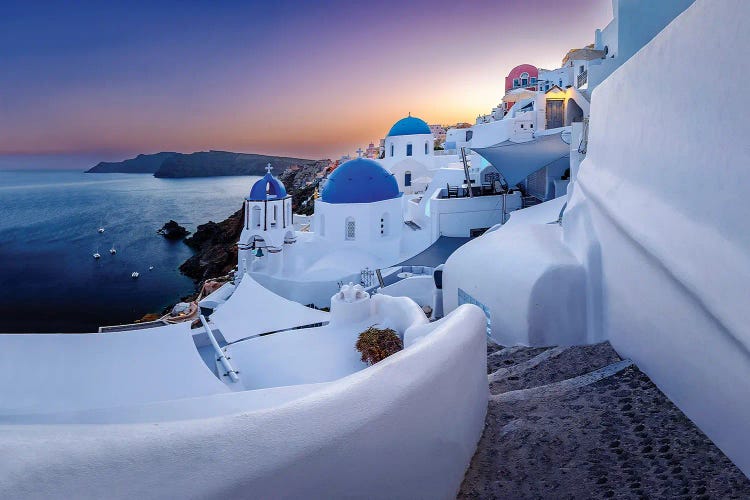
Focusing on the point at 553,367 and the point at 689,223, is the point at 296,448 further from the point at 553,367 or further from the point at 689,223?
the point at 553,367

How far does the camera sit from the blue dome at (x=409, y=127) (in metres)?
28.8

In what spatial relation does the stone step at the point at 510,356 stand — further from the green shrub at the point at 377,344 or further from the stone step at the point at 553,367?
the green shrub at the point at 377,344

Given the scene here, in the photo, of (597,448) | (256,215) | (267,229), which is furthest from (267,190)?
(597,448)

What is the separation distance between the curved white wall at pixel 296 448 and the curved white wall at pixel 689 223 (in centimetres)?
132

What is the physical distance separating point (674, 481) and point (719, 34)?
226cm

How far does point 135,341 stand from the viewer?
21.2 feet

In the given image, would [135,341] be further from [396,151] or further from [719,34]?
[396,151]

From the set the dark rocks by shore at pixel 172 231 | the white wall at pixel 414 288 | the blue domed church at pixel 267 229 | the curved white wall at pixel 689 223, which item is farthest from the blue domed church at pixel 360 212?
the dark rocks by shore at pixel 172 231

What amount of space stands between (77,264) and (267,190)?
1788 centimetres

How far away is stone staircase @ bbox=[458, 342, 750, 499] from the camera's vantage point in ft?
8.04

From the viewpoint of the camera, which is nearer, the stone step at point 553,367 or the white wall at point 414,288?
the stone step at point 553,367

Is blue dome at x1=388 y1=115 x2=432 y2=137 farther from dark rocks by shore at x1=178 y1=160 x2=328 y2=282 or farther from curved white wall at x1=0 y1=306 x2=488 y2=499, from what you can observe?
curved white wall at x1=0 y1=306 x2=488 y2=499

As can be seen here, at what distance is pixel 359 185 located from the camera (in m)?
17.0

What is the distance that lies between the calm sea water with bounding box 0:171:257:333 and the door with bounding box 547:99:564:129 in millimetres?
14380
